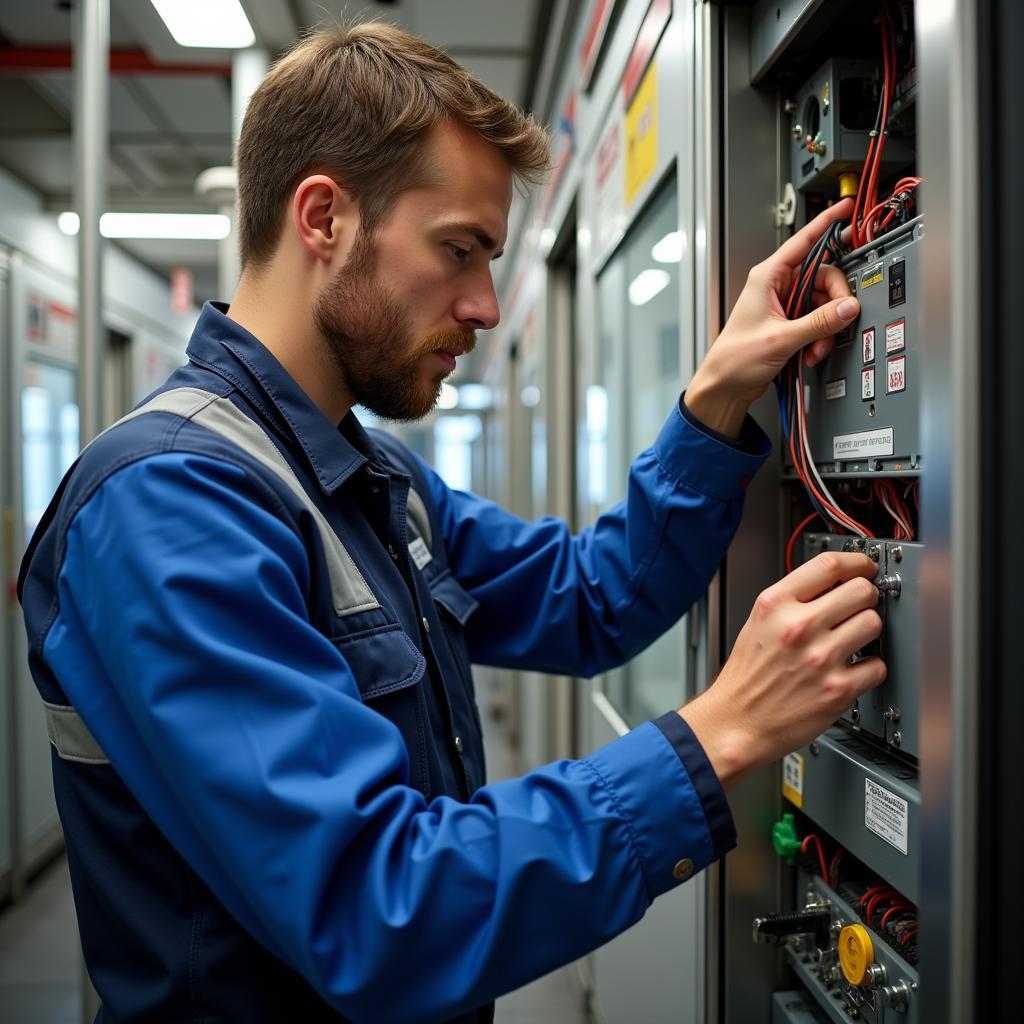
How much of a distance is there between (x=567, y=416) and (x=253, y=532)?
9.48ft

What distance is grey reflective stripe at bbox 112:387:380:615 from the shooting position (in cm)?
95

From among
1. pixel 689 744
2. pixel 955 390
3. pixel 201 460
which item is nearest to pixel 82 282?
pixel 201 460

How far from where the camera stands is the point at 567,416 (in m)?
3.68

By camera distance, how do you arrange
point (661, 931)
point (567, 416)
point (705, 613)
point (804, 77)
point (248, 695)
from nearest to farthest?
point (248, 695) < point (804, 77) < point (705, 613) < point (661, 931) < point (567, 416)

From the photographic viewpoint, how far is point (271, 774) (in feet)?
2.49

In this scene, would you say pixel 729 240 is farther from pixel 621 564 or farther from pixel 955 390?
pixel 955 390

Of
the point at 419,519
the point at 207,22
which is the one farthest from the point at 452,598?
the point at 207,22

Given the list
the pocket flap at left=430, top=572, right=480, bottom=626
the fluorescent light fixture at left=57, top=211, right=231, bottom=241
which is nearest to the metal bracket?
the pocket flap at left=430, top=572, right=480, bottom=626

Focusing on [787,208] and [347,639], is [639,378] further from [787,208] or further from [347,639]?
[347,639]

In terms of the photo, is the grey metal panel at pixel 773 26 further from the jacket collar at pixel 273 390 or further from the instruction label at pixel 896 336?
the jacket collar at pixel 273 390

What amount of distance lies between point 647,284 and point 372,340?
38.7 inches

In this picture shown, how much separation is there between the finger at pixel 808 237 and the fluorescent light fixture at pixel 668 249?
46 cm

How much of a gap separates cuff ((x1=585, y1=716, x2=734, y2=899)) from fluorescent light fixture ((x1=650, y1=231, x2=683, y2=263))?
41.9 inches

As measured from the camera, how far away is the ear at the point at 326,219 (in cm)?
109
